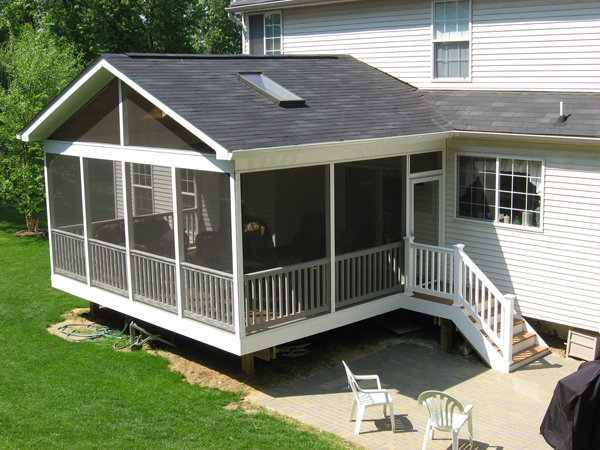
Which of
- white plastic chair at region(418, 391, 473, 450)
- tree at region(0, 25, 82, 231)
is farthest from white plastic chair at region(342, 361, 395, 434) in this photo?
tree at region(0, 25, 82, 231)

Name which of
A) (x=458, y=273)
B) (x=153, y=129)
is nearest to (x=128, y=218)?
(x=153, y=129)

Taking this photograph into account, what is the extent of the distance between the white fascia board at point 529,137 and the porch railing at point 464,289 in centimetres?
205

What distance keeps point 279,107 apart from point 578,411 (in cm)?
620

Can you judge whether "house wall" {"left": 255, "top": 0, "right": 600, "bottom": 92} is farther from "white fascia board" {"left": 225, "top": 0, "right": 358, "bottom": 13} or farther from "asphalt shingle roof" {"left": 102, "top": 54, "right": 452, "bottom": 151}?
"asphalt shingle roof" {"left": 102, "top": 54, "right": 452, "bottom": 151}

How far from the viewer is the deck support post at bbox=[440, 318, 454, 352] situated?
11695 millimetres

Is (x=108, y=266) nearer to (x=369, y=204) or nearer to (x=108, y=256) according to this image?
(x=108, y=256)

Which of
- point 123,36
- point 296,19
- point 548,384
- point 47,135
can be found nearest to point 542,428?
point 548,384

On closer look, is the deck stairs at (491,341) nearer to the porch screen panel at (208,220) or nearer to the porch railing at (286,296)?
the porch railing at (286,296)

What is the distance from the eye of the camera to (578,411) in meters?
7.60

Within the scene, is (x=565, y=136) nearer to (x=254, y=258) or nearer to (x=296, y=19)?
(x=254, y=258)

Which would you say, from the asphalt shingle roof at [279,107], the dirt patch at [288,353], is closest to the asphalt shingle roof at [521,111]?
the asphalt shingle roof at [279,107]

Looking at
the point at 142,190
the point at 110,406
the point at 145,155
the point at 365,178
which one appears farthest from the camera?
the point at 142,190

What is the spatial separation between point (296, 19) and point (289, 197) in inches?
189

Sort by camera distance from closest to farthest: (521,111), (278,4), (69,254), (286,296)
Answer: (286,296) → (521,111) → (69,254) → (278,4)
